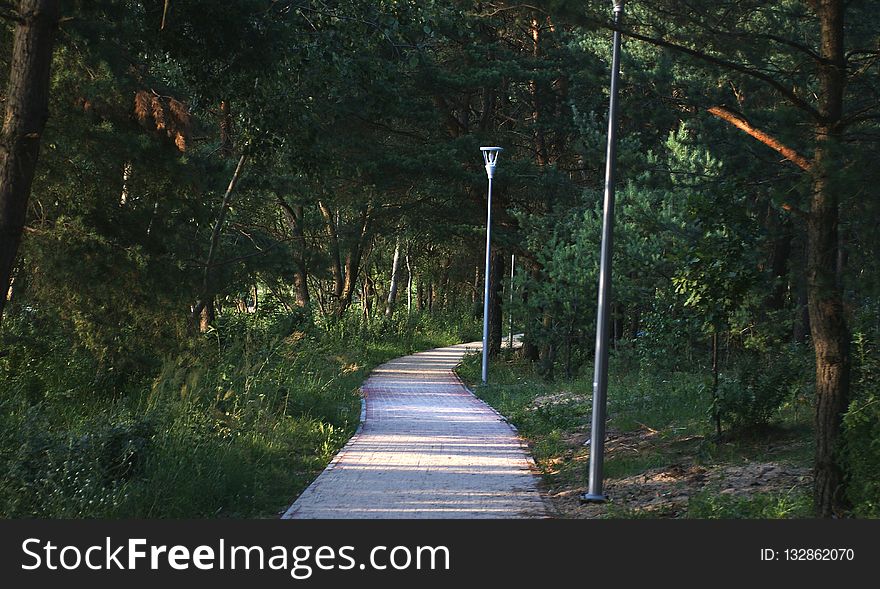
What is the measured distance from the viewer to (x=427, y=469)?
1258 centimetres

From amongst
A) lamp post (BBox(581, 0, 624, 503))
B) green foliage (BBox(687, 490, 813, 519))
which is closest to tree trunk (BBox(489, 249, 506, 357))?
lamp post (BBox(581, 0, 624, 503))

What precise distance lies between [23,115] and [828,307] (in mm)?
7460

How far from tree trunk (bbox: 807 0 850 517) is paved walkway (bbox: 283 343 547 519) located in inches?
104

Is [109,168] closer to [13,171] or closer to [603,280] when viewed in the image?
[13,171]

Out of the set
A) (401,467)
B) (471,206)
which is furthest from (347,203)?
(401,467)

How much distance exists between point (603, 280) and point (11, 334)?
8844 millimetres

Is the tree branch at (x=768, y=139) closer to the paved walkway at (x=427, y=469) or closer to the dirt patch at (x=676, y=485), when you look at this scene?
the dirt patch at (x=676, y=485)

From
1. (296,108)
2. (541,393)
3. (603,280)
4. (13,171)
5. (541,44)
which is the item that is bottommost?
(541,393)

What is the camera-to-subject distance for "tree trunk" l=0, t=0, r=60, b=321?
909 cm

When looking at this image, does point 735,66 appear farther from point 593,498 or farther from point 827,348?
point 593,498

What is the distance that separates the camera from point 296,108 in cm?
1287

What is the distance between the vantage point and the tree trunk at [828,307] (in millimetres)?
8945

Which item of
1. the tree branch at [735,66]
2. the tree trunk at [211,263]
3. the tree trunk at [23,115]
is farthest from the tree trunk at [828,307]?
the tree trunk at [211,263]

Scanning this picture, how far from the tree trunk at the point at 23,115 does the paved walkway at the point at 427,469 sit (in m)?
3.70
